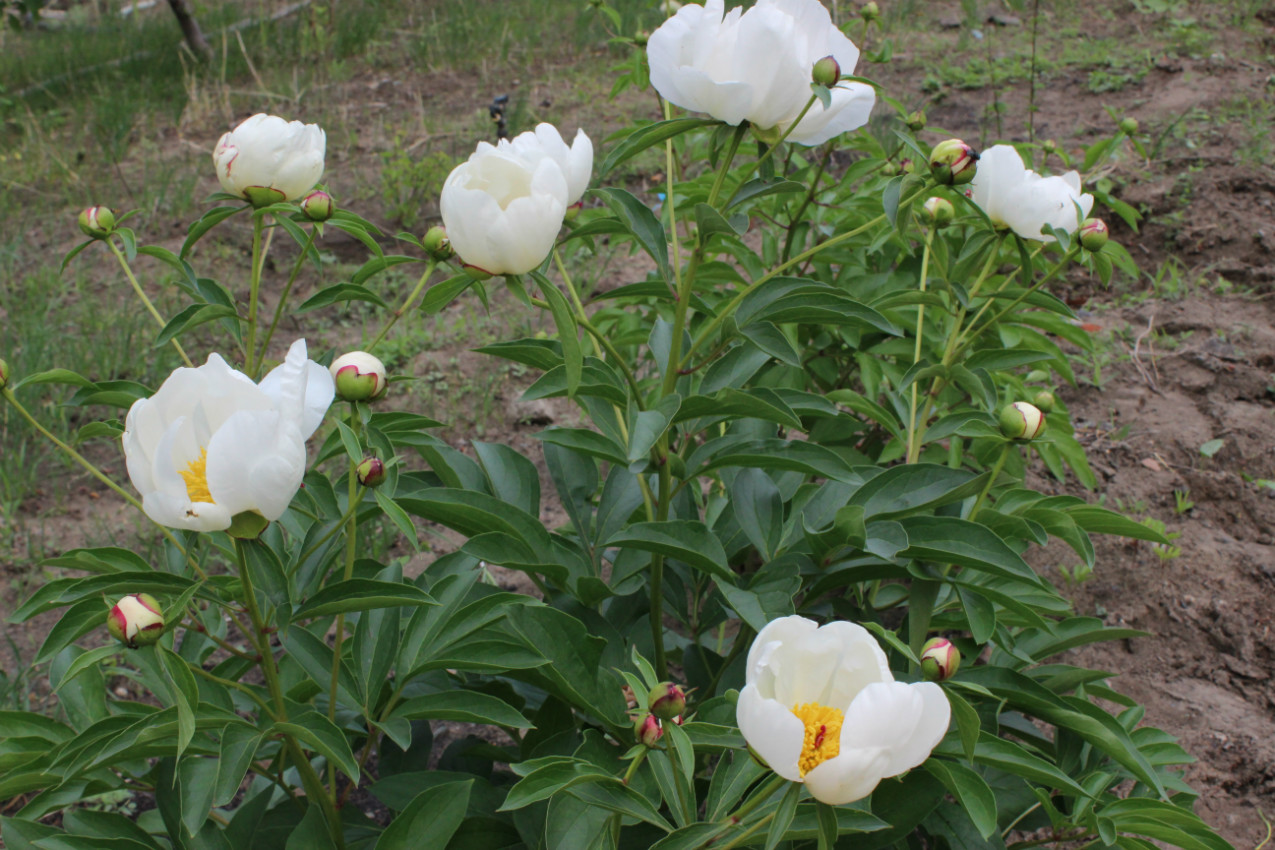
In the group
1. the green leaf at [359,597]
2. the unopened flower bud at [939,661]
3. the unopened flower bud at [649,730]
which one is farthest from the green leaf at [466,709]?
the unopened flower bud at [939,661]

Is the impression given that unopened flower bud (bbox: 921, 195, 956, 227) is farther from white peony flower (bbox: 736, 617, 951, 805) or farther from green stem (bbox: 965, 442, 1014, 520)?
white peony flower (bbox: 736, 617, 951, 805)

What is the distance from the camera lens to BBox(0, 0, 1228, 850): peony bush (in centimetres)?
92

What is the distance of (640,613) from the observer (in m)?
1.49

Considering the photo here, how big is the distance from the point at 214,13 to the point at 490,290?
14.6ft

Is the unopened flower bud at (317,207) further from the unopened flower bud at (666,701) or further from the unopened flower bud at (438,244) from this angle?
the unopened flower bud at (666,701)

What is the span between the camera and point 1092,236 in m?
1.30

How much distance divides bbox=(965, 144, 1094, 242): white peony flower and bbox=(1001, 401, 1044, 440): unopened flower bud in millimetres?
334

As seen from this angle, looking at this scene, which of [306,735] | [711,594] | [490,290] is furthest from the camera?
[490,290]

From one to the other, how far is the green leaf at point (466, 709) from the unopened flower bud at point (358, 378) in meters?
0.36

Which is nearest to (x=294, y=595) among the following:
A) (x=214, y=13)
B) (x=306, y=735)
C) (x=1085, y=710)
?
(x=306, y=735)

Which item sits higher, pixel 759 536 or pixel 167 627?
pixel 167 627

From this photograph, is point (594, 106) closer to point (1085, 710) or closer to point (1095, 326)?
point (1095, 326)

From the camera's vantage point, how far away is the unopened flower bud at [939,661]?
1.00 m

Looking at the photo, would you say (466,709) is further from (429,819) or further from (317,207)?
(317,207)
